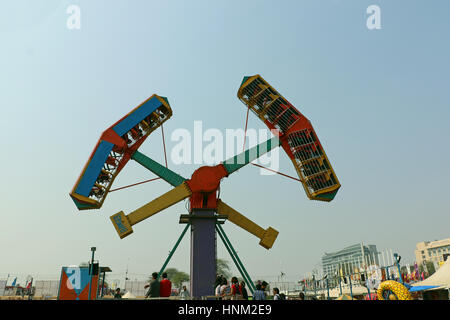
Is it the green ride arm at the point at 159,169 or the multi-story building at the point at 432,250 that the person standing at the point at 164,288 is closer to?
the green ride arm at the point at 159,169

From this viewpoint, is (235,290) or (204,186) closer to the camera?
(235,290)

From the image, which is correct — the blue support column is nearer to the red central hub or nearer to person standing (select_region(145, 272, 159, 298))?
the red central hub

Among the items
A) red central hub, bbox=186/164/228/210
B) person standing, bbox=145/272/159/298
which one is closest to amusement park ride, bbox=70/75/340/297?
red central hub, bbox=186/164/228/210

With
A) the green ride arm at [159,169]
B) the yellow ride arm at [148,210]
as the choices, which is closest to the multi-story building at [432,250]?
the green ride arm at [159,169]

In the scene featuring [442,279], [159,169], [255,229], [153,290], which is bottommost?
[442,279]

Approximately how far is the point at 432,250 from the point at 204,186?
5920 inches

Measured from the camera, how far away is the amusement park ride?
19047mm

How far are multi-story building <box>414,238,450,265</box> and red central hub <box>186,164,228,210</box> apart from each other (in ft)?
446

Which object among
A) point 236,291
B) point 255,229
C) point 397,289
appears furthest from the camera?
point 255,229

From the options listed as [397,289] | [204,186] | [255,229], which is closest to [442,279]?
[397,289]

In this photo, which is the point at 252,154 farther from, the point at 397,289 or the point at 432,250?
the point at 432,250

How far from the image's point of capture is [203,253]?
19.0 m

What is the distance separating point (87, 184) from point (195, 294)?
9055mm
